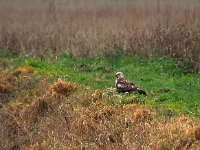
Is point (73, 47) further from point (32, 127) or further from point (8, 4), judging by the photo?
point (8, 4)

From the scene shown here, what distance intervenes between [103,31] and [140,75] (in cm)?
449

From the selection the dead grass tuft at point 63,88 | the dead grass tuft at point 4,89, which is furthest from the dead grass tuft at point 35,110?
the dead grass tuft at point 4,89

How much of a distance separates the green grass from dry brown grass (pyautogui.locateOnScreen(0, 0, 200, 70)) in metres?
0.48

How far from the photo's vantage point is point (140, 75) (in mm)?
13898

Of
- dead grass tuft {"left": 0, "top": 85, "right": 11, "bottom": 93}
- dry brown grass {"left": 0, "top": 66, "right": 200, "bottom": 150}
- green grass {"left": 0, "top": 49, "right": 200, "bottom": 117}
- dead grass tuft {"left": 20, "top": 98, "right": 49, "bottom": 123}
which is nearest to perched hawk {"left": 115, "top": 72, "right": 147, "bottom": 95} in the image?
green grass {"left": 0, "top": 49, "right": 200, "bottom": 117}

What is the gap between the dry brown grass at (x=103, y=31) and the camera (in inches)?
604

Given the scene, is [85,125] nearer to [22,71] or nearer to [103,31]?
[22,71]

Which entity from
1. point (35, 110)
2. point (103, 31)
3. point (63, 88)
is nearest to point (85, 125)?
point (35, 110)

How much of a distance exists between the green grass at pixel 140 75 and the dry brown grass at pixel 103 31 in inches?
19.0

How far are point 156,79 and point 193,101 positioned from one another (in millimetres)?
2743

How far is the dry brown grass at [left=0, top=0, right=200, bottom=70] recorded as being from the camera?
50.3ft

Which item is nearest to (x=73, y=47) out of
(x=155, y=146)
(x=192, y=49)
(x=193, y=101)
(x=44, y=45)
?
(x=44, y=45)

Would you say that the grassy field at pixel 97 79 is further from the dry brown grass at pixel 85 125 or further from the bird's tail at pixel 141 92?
the bird's tail at pixel 141 92

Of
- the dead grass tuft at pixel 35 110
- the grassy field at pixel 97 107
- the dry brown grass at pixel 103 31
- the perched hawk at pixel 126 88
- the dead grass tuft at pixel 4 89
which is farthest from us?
the dry brown grass at pixel 103 31
